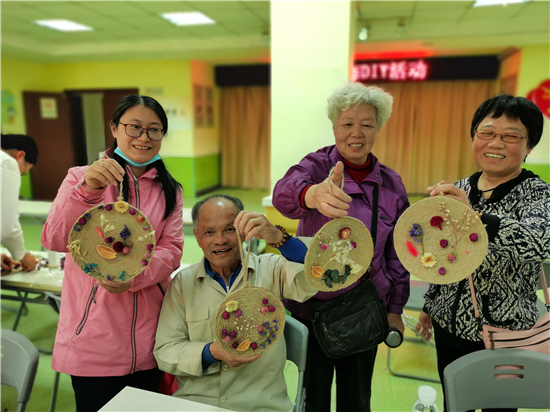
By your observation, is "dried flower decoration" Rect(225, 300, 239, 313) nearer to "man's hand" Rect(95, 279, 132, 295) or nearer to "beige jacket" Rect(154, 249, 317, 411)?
"beige jacket" Rect(154, 249, 317, 411)

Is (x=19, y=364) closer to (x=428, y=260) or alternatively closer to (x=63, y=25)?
(x=428, y=260)

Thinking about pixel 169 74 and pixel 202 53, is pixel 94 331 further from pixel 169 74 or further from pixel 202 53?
pixel 169 74

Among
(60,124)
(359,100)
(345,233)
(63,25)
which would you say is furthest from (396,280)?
(60,124)

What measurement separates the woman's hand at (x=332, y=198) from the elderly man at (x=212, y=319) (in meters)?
0.18

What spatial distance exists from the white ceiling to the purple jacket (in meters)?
3.36

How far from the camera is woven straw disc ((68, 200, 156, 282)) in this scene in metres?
1.24

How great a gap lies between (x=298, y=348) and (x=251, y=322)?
0.87ft

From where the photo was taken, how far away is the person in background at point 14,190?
222 cm

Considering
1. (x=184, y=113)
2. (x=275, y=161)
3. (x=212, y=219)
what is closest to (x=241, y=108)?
(x=184, y=113)

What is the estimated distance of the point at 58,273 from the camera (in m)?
2.52

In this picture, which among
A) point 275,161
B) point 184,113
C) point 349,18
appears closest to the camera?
point 349,18

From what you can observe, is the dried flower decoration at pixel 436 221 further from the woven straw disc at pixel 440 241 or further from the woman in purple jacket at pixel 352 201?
the woman in purple jacket at pixel 352 201

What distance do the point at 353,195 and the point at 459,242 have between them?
1.20ft

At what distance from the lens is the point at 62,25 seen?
6121 mm
